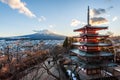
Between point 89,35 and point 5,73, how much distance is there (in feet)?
42.7

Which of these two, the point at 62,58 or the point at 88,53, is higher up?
the point at 88,53

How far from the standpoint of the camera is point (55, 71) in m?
25.5

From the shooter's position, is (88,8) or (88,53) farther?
(88,8)

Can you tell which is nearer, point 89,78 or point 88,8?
point 89,78

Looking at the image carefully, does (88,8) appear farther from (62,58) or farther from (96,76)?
(62,58)

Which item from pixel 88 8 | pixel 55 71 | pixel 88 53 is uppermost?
pixel 88 8

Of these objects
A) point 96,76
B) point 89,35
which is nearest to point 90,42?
point 89,35

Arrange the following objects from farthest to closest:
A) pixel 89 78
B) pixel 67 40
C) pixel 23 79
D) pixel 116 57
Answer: pixel 67 40, pixel 116 57, pixel 89 78, pixel 23 79

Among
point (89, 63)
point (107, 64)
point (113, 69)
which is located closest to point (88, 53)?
point (89, 63)

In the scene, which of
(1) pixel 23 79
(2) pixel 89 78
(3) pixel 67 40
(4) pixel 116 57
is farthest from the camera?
(3) pixel 67 40

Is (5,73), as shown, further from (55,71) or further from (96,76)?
(96,76)

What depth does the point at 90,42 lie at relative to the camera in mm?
21875

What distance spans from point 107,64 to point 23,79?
1082 cm

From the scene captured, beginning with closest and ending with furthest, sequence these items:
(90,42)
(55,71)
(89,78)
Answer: (89,78)
(90,42)
(55,71)
